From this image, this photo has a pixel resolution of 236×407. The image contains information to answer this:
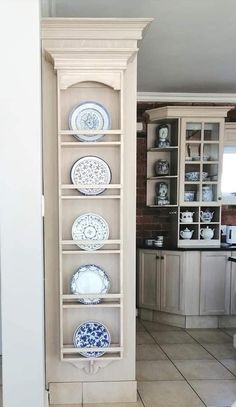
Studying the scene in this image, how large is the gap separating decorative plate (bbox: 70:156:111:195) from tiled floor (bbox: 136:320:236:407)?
1.49 meters

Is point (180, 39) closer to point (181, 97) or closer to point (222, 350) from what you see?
point (181, 97)

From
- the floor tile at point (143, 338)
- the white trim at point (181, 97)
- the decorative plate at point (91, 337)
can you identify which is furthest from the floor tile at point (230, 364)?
the white trim at point (181, 97)

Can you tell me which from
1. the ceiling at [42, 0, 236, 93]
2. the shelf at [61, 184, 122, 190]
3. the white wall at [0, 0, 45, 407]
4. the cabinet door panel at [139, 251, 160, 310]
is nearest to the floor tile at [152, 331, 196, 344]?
the cabinet door panel at [139, 251, 160, 310]

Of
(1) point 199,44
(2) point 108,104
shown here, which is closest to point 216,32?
(1) point 199,44

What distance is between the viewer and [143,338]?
3652 mm

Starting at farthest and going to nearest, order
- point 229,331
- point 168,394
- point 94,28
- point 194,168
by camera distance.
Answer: point 194,168 < point 229,331 < point 168,394 < point 94,28

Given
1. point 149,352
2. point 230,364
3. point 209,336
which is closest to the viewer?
point 230,364

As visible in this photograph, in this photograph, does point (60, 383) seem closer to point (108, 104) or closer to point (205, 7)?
point (108, 104)

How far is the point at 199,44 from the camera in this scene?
3.05 metres

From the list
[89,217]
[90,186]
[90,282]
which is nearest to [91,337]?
[90,282]

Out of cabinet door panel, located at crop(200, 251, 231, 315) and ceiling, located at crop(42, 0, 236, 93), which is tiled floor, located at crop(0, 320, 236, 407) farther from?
ceiling, located at crop(42, 0, 236, 93)

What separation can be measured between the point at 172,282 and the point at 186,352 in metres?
0.83

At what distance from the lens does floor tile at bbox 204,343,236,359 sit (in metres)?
3.25

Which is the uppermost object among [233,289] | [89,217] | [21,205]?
[21,205]
